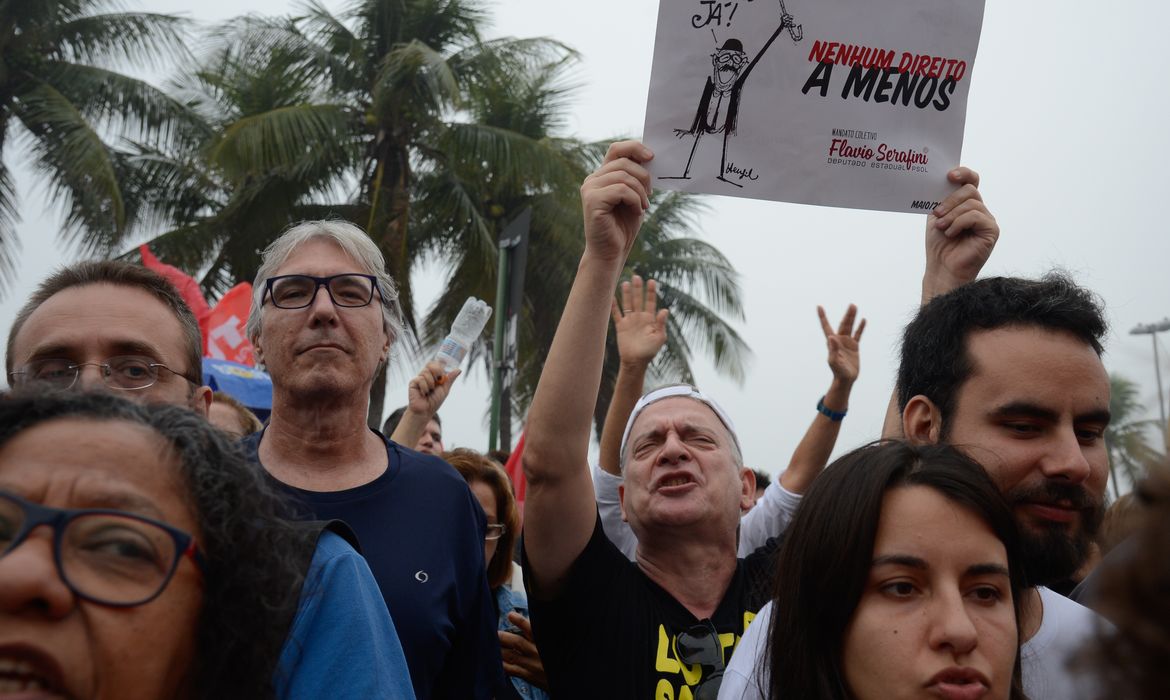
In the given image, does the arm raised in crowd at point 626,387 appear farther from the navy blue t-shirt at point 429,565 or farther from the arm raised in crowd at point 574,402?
the arm raised in crowd at point 574,402

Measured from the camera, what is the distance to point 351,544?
1.87 metres

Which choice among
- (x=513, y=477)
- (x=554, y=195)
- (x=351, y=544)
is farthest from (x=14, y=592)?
(x=554, y=195)

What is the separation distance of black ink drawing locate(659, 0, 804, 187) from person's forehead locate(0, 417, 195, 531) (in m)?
1.72

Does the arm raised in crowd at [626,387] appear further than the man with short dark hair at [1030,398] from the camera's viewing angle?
Yes

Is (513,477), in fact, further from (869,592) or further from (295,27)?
(295,27)

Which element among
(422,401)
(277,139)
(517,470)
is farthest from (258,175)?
(422,401)

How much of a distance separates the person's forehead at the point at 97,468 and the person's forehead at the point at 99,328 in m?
1.02

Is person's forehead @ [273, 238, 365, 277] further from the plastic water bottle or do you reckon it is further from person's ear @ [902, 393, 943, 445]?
person's ear @ [902, 393, 943, 445]

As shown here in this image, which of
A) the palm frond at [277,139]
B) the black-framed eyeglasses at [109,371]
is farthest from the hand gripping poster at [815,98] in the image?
the palm frond at [277,139]

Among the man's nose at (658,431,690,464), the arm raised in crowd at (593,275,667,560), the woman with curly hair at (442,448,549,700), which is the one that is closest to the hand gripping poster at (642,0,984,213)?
the man's nose at (658,431,690,464)

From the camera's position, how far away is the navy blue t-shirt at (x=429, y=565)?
2562mm

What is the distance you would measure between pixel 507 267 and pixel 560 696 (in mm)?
5845

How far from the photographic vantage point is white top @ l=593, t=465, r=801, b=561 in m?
3.62
